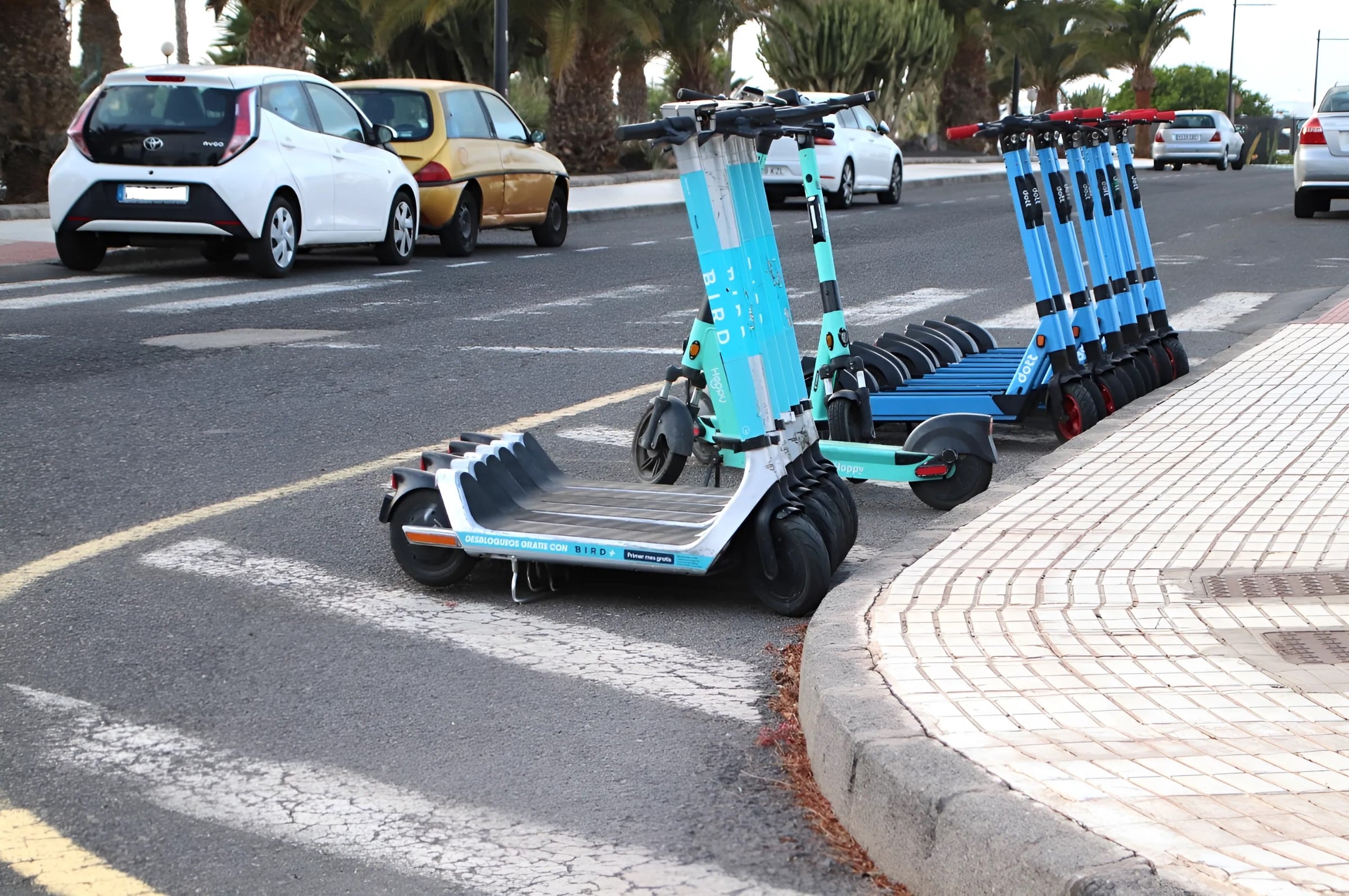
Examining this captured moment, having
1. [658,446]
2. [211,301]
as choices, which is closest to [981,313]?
[211,301]

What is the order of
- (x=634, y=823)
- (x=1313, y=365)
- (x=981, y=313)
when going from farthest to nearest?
(x=981, y=313), (x=1313, y=365), (x=634, y=823)

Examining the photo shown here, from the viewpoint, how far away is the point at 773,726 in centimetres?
415

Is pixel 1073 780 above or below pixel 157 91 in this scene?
below

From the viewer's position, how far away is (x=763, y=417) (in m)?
5.06

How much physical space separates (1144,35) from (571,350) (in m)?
54.0

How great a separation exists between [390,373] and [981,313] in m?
4.83

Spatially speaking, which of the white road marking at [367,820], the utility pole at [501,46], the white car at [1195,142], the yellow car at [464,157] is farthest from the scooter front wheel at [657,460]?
the white car at [1195,142]

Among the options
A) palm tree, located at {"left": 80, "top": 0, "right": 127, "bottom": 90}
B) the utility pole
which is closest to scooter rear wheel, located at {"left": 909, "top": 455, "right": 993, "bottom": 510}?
the utility pole

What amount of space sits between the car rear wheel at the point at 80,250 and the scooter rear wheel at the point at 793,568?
1084 centimetres

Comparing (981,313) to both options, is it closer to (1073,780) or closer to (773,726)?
(773,726)

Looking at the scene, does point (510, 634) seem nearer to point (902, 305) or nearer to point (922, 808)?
point (922, 808)

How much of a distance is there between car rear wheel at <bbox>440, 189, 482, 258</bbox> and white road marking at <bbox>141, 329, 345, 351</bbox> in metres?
6.30

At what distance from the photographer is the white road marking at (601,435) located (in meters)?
7.56

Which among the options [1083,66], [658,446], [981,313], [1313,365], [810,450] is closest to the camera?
[810,450]
